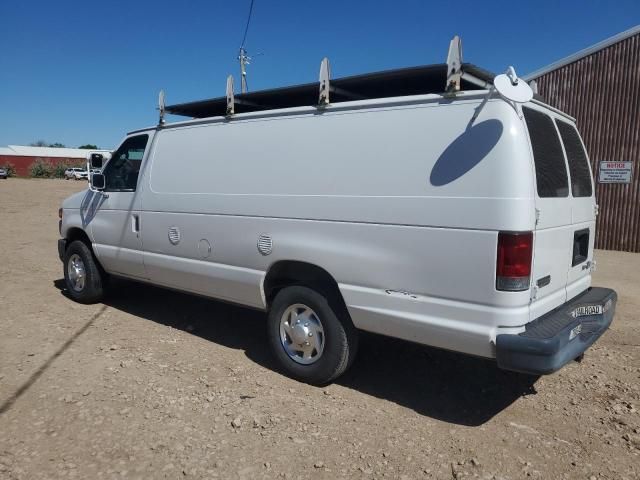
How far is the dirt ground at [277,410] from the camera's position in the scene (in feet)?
10.2

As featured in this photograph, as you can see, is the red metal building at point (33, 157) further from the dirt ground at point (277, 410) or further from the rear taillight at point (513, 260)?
the rear taillight at point (513, 260)

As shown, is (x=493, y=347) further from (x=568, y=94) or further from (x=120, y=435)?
(x=568, y=94)

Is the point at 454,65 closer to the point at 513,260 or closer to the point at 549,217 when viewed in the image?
the point at 549,217

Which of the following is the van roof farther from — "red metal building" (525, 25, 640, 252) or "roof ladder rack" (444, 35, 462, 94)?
"red metal building" (525, 25, 640, 252)

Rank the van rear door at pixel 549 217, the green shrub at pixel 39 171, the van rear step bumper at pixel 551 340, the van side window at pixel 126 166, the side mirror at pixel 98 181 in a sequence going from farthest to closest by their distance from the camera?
the green shrub at pixel 39 171
the side mirror at pixel 98 181
the van side window at pixel 126 166
the van rear door at pixel 549 217
the van rear step bumper at pixel 551 340

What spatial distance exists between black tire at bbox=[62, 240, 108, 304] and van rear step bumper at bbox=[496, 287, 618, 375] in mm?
5032

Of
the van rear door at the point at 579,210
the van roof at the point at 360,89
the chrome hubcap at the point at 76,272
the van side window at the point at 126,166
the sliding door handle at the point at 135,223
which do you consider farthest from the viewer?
the chrome hubcap at the point at 76,272

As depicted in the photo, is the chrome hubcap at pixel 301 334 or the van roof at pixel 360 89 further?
the chrome hubcap at pixel 301 334

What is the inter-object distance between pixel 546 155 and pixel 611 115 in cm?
1029

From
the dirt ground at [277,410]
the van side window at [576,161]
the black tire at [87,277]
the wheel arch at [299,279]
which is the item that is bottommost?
the dirt ground at [277,410]

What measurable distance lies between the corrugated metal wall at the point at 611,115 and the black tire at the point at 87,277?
11353 mm

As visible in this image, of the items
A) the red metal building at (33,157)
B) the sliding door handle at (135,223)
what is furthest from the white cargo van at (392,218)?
the red metal building at (33,157)

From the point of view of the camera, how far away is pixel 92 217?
20.5 feet

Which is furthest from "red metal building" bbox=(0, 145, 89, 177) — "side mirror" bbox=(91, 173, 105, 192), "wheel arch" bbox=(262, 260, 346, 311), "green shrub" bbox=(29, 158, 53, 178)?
"wheel arch" bbox=(262, 260, 346, 311)
